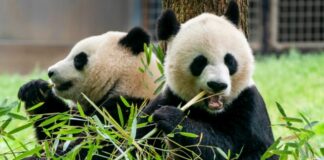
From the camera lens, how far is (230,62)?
4.34m

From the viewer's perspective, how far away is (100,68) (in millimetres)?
5262

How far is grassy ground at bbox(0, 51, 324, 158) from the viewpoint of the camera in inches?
292

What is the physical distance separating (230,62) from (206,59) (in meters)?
0.14

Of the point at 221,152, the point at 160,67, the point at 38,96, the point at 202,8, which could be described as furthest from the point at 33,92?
the point at 221,152

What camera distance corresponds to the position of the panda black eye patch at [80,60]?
5.30 meters

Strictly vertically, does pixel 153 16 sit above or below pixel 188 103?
below

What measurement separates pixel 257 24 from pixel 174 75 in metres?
10.2

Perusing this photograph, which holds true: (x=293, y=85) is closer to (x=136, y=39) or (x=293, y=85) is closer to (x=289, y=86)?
(x=289, y=86)

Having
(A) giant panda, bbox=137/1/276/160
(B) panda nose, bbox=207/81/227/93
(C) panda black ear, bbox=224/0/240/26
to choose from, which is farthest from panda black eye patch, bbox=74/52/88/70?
(B) panda nose, bbox=207/81/227/93

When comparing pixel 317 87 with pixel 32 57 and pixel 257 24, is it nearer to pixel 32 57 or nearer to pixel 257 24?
pixel 257 24

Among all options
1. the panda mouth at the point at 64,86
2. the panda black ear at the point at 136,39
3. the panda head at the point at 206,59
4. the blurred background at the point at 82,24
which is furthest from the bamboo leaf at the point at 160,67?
the blurred background at the point at 82,24

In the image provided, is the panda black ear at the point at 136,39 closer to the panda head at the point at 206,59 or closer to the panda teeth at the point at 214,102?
the panda head at the point at 206,59

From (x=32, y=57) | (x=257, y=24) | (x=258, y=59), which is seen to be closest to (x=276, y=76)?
(x=258, y=59)

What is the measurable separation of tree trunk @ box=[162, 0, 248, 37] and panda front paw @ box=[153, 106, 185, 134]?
55.3 inches
